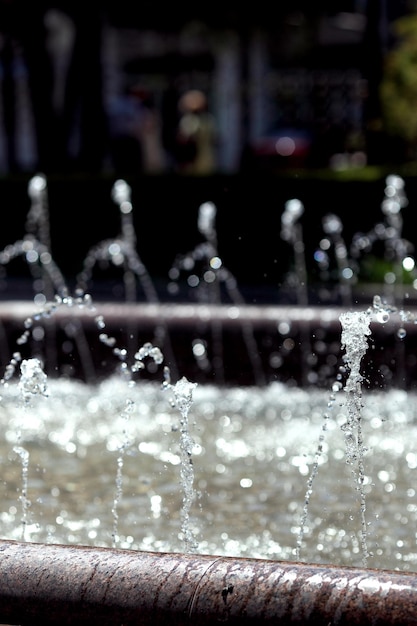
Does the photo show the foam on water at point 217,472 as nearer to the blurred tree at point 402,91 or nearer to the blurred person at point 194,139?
the blurred tree at point 402,91

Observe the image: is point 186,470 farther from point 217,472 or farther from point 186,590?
point 186,590

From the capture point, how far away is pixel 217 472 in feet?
18.5

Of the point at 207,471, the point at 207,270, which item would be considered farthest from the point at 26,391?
the point at 207,270

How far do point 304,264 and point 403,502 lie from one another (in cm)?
610

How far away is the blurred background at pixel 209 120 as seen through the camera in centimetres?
1163

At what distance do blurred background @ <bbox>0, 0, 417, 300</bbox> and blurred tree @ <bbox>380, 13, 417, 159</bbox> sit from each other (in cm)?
2

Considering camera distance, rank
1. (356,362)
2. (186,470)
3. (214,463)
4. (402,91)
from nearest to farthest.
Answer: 1. (356,362)
2. (186,470)
3. (214,463)
4. (402,91)

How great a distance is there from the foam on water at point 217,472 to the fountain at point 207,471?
0.01 m

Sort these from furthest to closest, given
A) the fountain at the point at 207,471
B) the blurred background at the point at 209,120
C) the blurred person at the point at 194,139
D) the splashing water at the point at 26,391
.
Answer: the blurred person at the point at 194,139
the blurred background at the point at 209,120
the splashing water at the point at 26,391
the fountain at the point at 207,471

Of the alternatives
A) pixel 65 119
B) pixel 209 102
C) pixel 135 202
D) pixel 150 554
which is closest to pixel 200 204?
pixel 135 202

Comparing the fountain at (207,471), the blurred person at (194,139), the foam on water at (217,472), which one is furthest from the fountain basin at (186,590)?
the blurred person at (194,139)

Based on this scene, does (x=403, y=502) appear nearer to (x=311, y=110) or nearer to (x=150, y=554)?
(x=150, y=554)

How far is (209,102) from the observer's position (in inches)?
1092

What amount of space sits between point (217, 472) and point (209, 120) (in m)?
14.6
